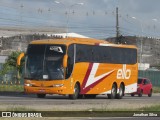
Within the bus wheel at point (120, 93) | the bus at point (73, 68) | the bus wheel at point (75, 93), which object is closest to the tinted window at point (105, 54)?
the bus at point (73, 68)

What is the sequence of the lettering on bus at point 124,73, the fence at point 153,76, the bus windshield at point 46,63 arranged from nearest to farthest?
1. the bus windshield at point 46,63
2. the lettering on bus at point 124,73
3. the fence at point 153,76

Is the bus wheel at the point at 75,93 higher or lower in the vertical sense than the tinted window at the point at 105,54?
lower

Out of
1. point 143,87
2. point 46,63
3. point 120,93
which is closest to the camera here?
point 46,63

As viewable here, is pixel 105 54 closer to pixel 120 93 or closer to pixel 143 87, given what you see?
pixel 120 93

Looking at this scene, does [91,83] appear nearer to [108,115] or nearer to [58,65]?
[58,65]

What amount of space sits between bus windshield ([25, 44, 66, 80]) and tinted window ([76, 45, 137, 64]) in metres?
1.49

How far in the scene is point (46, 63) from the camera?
117 feet

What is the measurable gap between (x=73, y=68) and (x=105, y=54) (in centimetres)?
437

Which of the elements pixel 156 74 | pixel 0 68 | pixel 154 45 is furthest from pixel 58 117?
pixel 154 45

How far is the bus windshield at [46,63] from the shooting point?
117 ft

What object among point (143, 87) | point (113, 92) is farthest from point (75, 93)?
point (143, 87)

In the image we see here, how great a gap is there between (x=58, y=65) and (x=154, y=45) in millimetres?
105866

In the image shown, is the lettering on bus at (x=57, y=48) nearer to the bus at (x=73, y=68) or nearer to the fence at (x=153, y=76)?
the bus at (x=73, y=68)

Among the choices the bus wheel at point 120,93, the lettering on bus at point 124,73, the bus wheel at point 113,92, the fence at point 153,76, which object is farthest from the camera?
the fence at point 153,76
